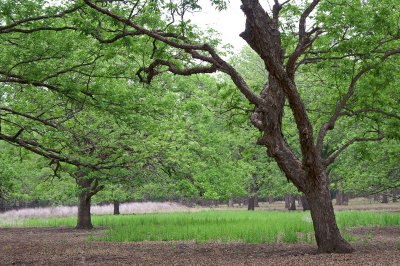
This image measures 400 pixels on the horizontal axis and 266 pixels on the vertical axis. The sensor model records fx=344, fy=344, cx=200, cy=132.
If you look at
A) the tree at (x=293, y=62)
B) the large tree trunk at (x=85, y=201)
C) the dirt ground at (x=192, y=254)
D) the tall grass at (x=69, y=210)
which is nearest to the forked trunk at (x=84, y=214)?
the large tree trunk at (x=85, y=201)

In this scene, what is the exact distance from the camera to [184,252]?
9.48 meters

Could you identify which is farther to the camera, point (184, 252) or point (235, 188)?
point (235, 188)

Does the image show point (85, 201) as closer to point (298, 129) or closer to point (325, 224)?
point (298, 129)

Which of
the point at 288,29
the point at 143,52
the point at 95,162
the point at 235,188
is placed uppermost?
the point at 288,29

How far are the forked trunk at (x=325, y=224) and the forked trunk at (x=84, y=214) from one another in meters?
13.8

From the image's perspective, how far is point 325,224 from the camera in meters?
7.95

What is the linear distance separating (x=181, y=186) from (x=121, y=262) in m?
8.14

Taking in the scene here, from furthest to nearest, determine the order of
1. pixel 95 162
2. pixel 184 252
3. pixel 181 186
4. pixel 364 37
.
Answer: pixel 181 186
pixel 95 162
pixel 184 252
pixel 364 37

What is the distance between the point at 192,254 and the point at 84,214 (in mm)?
11438

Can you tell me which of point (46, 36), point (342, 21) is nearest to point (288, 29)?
point (342, 21)

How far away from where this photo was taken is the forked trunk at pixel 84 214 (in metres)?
18.6

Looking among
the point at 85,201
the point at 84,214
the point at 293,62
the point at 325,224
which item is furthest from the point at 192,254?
the point at 85,201

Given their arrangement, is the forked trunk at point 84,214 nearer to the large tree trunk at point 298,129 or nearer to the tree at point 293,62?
the tree at point 293,62

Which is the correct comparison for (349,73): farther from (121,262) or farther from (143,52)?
(121,262)
